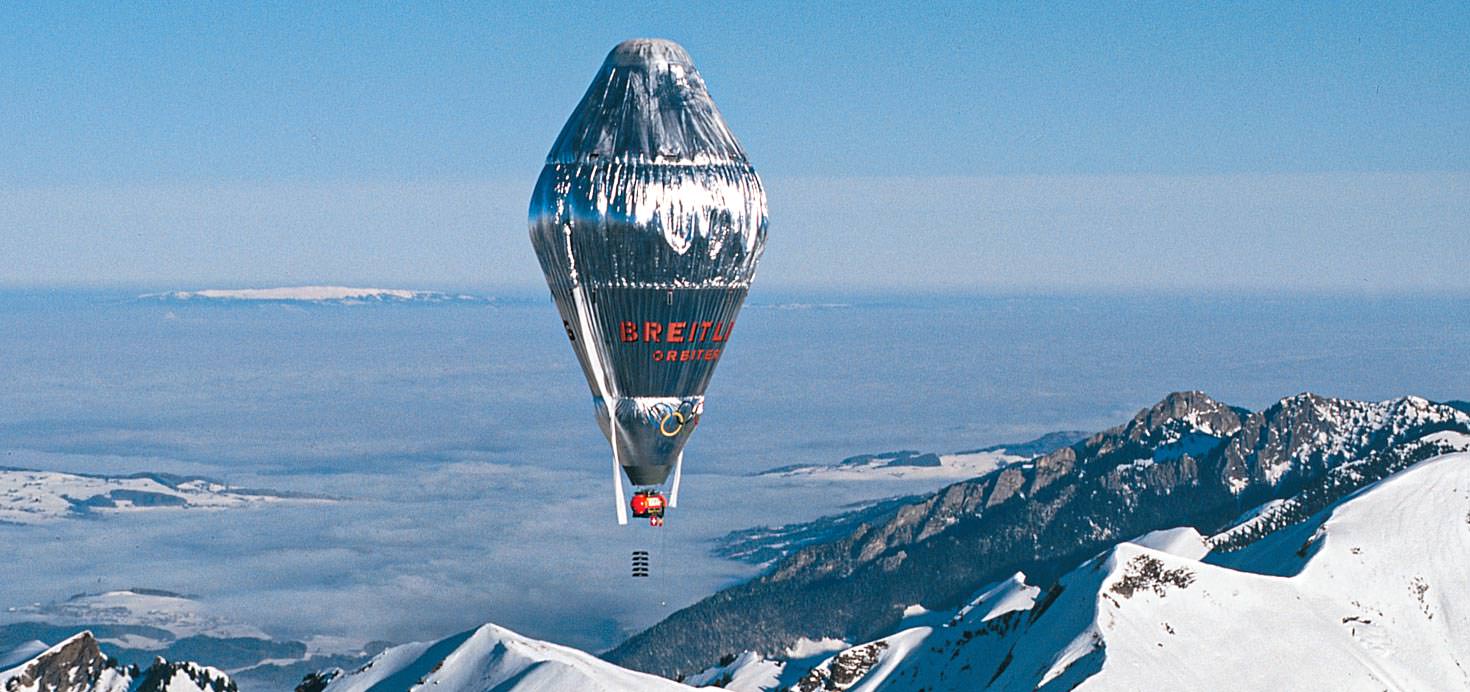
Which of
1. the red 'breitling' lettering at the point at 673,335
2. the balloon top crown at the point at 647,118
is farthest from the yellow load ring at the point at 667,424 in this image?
the balloon top crown at the point at 647,118

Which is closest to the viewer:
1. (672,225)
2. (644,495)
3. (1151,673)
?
(672,225)

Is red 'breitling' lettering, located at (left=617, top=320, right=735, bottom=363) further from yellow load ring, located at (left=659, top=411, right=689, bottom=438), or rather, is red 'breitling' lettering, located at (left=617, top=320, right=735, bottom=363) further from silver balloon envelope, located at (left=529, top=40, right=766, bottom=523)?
yellow load ring, located at (left=659, top=411, right=689, bottom=438)

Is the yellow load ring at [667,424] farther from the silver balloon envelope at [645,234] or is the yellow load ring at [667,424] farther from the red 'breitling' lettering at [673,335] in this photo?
the red 'breitling' lettering at [673,335]

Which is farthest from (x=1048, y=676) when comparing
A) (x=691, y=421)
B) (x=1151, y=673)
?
(x=691, y=421)

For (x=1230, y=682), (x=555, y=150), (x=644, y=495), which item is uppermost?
(x=555, y=150)

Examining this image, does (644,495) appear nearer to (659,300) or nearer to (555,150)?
(659,300)
